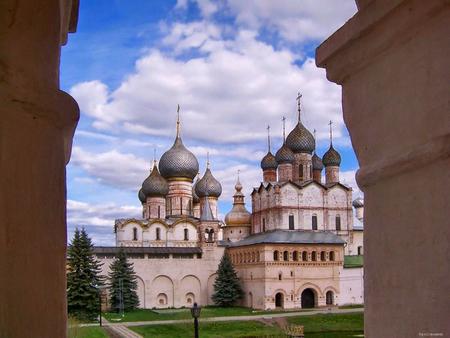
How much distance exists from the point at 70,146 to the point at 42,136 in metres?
0.19

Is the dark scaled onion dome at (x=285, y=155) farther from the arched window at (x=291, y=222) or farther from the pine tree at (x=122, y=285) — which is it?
the pine tree at (x=122, y=285)

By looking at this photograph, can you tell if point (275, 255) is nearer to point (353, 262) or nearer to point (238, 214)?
point (353, 262)

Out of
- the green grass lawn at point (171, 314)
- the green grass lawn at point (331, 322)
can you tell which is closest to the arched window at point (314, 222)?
the green grass lawn at point (171, 314)

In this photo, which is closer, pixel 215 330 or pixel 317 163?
pixel 215 330

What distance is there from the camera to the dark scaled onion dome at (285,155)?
38.5 metres

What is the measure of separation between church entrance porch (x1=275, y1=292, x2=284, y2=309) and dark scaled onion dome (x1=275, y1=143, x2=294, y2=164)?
8438 mm

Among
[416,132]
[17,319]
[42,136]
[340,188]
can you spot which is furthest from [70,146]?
[340,188]

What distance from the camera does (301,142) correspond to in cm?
3862

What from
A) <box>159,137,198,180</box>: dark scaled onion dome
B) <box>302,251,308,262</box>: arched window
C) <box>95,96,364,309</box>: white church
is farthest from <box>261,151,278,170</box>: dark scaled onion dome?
<box>302,251,308,262</box>: arched window

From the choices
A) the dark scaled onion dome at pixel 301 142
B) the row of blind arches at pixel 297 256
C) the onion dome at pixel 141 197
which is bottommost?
the row of blind arches at pixel 297 256

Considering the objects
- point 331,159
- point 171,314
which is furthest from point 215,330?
point 331,159

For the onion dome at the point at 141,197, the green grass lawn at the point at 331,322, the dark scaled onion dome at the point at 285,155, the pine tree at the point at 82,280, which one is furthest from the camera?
the onion dome at the point at 141,197

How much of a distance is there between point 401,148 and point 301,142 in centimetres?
3690

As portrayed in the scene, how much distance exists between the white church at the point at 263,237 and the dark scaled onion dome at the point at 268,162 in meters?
0.07
